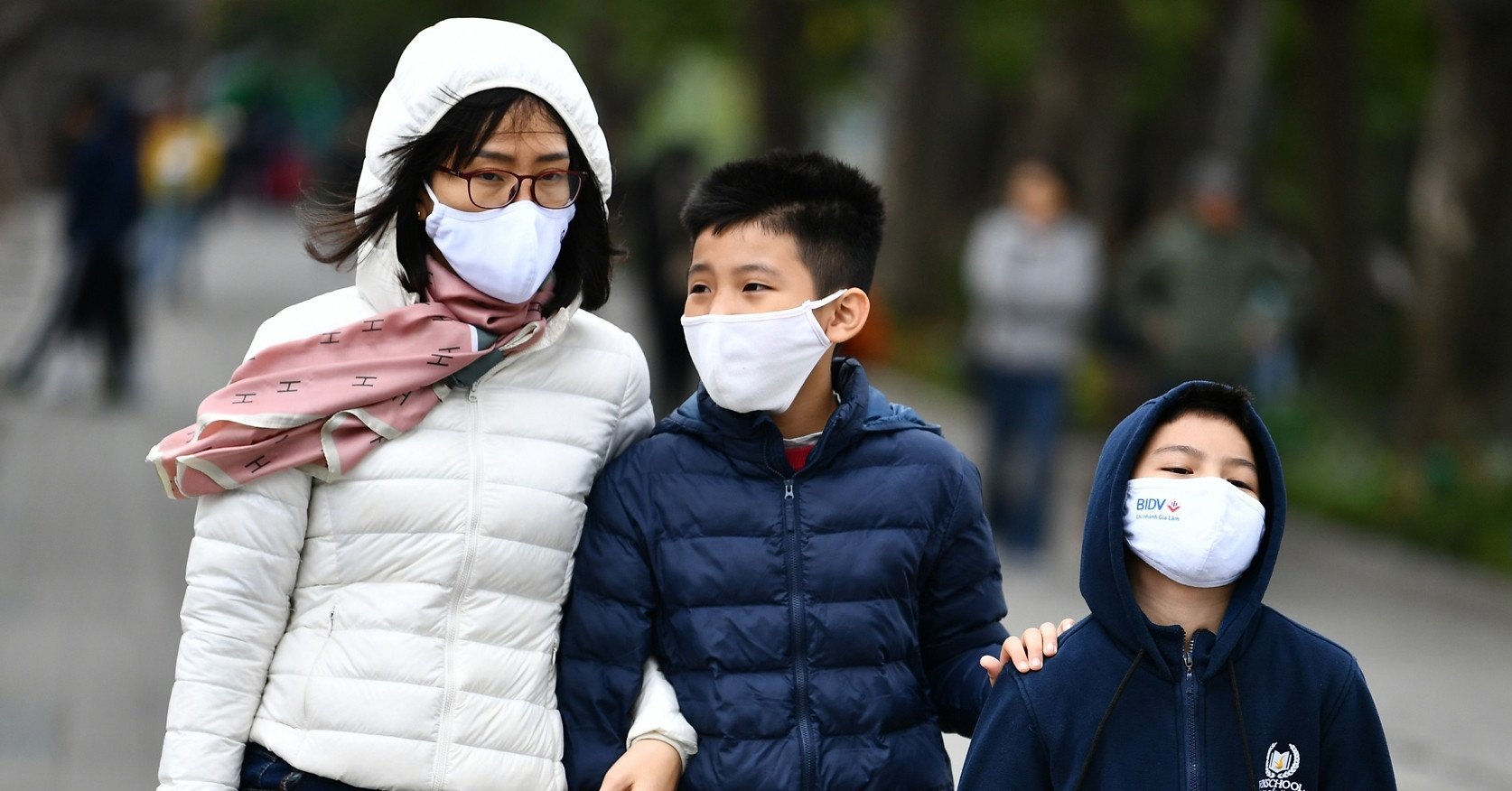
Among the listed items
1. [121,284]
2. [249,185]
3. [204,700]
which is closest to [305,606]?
[204,700]

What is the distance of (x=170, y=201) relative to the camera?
70.8 feet

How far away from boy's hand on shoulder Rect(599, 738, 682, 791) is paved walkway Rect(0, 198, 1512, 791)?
3745 mm

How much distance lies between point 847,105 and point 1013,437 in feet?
97.4

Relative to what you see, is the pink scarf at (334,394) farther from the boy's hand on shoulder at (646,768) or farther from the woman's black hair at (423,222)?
the boy's hand on shoulder at (646,768)

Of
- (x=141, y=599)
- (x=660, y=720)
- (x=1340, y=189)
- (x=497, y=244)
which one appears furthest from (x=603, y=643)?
(x=1340, y=189)

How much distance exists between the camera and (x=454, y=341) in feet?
10.2

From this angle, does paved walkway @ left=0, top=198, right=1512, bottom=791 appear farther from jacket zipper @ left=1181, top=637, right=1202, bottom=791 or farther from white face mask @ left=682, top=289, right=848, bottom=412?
jacket zipper @ left=1181, top=637, right=1202, bottom=791

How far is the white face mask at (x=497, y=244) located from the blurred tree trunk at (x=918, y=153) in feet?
55.8

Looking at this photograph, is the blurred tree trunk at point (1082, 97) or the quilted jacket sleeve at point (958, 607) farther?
the blurred tree trunk at point (1082, 97)

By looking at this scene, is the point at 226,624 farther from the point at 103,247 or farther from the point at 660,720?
the point at 103,247

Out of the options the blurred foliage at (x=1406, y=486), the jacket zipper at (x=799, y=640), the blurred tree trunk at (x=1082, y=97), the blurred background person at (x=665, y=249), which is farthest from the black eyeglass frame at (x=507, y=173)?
the blurred tree trunk at (x=1082, y=97)

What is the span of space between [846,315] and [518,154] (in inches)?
24.5

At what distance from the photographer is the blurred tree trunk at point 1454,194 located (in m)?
11.5

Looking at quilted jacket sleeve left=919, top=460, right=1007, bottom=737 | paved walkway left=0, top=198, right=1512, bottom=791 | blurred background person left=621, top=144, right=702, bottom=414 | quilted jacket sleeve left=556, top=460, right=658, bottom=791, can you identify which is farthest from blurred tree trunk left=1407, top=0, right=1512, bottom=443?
quilted jacket sleeve left=556, top=460, right=658, bottom=791
